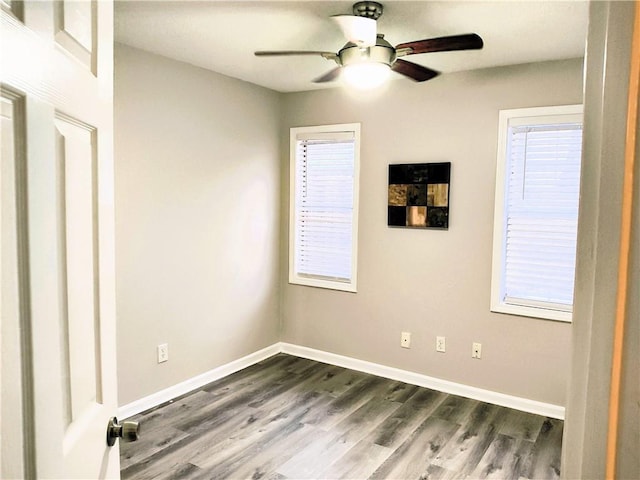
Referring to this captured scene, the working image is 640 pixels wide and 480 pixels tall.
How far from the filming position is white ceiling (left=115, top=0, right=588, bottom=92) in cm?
237

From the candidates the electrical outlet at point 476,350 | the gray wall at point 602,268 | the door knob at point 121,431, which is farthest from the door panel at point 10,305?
the electrical outlet at point 476,350

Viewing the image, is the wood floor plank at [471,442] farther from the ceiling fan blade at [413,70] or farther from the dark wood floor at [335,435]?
the ceiling fan blade at [413,70]

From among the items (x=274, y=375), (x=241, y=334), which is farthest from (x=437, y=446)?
(x=241, y=334)

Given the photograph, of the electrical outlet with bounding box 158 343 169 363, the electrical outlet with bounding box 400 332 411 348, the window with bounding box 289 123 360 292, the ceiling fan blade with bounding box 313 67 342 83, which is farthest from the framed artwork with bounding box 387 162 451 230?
the electrical outlet with bounding box 158 343 169 363

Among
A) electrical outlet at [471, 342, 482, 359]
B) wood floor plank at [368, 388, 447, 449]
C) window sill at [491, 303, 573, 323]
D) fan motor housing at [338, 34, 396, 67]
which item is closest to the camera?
fan motor housing at [338, 34, 396, 67]

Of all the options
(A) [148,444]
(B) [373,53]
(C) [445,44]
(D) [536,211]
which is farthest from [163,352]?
(D) [536,211]

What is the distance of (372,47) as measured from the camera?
2477mm

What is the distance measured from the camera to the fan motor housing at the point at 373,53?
8.12ft

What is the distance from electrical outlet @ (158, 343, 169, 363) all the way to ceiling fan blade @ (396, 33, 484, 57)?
2568mm

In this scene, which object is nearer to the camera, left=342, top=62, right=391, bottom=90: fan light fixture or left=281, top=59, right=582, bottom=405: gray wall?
left=342, top=62, right=391, bottom=90: fan light fixture

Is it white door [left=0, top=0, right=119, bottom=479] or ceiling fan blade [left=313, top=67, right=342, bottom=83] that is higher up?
ceiling fan blade [left=313, top=67, right=342, bottom=83]

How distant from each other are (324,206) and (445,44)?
7.24 feet

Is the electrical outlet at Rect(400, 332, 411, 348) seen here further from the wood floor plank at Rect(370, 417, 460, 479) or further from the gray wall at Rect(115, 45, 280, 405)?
the gray wall at Rect(115, 45, 280, 405)

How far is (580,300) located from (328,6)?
7.26ft
